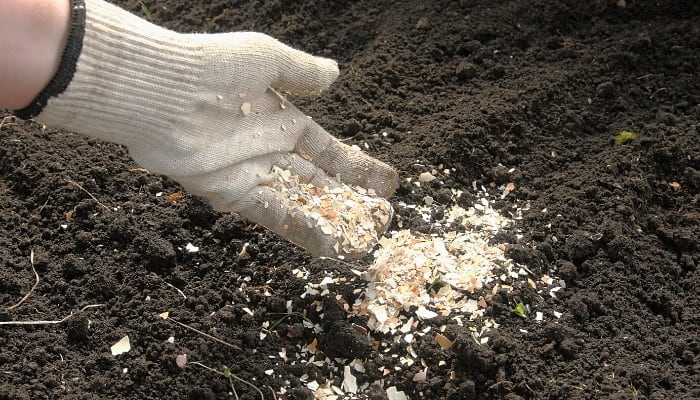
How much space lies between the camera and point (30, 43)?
1.63 meters

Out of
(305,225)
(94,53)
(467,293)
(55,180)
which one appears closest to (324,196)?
(305,225)

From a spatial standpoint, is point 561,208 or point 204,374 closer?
point 204,374

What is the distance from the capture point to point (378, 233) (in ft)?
6.80

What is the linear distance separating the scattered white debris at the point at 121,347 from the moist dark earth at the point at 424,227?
0.08ft

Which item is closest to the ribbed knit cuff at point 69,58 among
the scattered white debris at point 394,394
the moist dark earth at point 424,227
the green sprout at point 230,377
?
the moist dark earth at point 424,227

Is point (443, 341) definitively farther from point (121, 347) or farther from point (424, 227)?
point (121, 347)

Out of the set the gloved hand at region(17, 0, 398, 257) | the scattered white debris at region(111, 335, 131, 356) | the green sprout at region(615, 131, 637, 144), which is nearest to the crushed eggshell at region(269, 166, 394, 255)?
the gloved hand at region(17, 0, 398, 257)

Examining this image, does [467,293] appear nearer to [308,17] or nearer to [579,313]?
[579,313]

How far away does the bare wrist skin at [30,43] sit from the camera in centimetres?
161

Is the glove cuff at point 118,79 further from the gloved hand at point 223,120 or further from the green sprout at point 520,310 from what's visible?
the green sprout at point 520,310

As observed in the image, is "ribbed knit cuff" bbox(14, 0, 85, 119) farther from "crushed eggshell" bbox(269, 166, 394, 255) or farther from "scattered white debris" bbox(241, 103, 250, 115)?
"crushed eggshell" bbox(269, 166, 394, 255)

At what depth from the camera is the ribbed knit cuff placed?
1.65 meters

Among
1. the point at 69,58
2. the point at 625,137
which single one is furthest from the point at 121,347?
the point at 625,137

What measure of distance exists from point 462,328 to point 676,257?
27.5 inches
